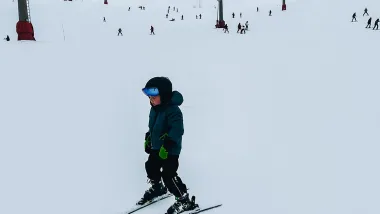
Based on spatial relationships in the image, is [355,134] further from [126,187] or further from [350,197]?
[126,187]

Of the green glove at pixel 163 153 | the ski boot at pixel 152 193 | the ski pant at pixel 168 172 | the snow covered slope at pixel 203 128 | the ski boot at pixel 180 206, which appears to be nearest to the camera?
the green glove at pixel 163 153

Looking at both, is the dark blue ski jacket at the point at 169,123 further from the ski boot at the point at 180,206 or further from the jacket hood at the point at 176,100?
the ski boot at the point at 180,206

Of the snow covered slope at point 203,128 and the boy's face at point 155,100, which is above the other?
the boy's face at point 155,100

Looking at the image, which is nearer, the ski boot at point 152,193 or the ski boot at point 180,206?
the ski boot at point 180,206

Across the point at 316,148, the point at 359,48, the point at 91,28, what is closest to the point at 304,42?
the point at 359,48

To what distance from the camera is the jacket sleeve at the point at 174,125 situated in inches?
137

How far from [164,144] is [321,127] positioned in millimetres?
4177

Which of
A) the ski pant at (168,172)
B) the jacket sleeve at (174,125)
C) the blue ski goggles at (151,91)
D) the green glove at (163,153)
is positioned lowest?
the ski pant at (168,172)

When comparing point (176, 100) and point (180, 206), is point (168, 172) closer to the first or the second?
point (180, 206)

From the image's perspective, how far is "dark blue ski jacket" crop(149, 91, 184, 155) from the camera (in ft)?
11.5

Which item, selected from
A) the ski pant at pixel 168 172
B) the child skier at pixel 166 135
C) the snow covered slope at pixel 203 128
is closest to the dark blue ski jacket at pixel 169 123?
the child skier at pixel 166 135

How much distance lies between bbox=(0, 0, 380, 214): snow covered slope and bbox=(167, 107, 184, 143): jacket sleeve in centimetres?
101

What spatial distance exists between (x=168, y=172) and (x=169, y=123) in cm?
54

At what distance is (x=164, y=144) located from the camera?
3.45 metres
